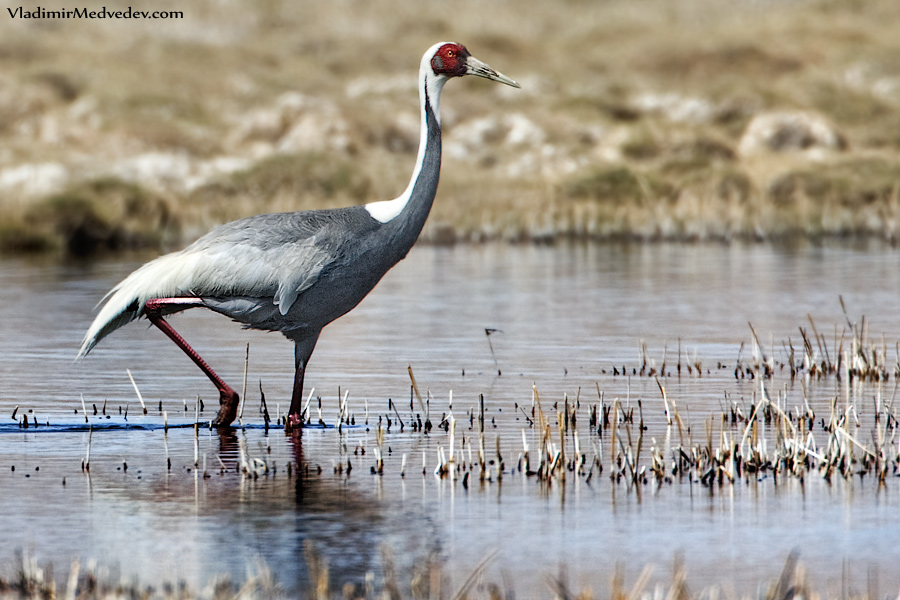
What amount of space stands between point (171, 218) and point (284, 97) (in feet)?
75.4

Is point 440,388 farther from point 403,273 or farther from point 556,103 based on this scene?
point 556,103

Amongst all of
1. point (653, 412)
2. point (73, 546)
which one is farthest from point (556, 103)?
point (73, 546)

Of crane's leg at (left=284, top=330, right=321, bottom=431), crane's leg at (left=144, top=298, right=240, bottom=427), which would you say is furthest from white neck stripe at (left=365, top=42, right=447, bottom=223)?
crane's leg at (left=144, top=298, right=240, bottom=427)

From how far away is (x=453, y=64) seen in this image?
10.6 metres

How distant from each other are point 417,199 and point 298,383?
1392mm

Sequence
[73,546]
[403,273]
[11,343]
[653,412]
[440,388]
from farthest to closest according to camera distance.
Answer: [403,273] < [11,343] < [440,388] < [653,412] < [73,546]

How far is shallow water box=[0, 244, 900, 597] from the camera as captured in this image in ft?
22.5

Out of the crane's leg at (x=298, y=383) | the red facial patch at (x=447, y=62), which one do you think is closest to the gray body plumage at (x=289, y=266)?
the crane's leg at (x=298, y=383)

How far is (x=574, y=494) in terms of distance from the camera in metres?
8.13

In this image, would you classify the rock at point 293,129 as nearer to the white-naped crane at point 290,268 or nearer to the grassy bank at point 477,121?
the grassy bank at point 477,121

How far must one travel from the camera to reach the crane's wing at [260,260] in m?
9.77

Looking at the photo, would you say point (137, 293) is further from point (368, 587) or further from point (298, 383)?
point (368, 587)

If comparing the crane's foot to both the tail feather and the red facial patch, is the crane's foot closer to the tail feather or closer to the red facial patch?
the tail feather

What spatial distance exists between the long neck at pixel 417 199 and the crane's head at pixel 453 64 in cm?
30
